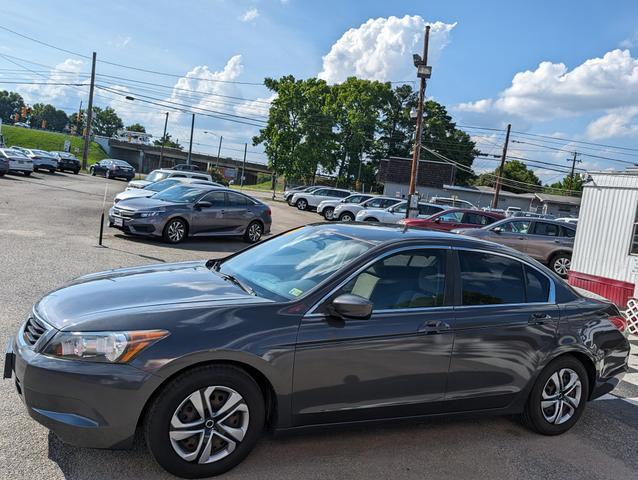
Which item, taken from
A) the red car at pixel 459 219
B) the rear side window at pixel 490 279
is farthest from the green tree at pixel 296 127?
the rear side window at pixel 490 279

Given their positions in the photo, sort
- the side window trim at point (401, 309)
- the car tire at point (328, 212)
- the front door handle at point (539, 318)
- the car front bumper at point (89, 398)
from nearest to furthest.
A: the car front bumper at point (89, 398) → the side window trim at point (401, 309) → the front door handle at point (539, 318) → the car tire at point (328, 212)

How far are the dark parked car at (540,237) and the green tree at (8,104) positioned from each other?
182 metres

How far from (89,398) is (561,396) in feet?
12.1

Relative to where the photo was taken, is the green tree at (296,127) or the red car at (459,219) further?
the green tree at (296,127)

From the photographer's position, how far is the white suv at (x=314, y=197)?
1475 inches

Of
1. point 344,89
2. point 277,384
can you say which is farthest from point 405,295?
point 344,89

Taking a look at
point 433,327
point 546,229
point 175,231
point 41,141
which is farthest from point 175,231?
point 41,141

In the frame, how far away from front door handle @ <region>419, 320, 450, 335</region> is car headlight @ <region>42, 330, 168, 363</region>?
182 cm

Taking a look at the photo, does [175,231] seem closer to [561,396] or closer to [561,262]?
[561,396]

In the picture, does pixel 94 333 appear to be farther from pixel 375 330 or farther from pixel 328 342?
pixel 375 330

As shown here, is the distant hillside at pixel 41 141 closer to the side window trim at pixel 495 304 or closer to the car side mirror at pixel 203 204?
the car side mirror at pixel 203 204

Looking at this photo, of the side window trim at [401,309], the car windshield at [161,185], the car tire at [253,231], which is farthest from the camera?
the car windshield at [161,185]

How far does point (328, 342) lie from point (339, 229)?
1274 mm

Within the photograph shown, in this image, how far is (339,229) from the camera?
15.1 feet
